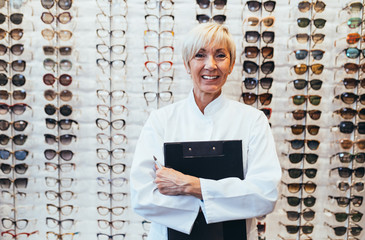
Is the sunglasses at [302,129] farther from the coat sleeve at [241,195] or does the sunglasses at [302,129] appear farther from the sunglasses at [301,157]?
the coat sleeve at [241,195]

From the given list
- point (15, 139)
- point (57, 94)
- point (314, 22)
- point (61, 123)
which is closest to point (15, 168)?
point (15, 139)

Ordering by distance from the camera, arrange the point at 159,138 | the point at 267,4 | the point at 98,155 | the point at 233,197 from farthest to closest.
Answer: the point at 98,155, the point at 267,4, the point at 159,138, the point at 233,197

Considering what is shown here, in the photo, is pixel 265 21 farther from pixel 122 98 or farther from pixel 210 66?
pixel 122 98

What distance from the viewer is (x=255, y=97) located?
1.81m

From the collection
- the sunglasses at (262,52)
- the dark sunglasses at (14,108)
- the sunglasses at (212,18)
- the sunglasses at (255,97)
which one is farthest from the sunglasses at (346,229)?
the dark sunglasses at (14,108)

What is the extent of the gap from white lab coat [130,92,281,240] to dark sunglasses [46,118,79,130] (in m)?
0.81

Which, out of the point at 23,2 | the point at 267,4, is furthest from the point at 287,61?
the point at 23,2

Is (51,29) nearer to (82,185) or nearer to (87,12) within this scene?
(87,12)

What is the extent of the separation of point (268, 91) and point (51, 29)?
4.84ft

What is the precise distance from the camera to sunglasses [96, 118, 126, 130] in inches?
73.7

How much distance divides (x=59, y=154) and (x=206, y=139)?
1120 millimetres

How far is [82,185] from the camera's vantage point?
191 cm

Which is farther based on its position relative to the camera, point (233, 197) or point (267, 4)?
point (267, 4)

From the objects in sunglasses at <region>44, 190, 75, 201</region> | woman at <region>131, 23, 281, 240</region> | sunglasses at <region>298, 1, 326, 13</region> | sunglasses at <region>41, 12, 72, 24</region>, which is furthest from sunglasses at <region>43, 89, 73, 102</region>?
sunglasses at <region>298, 1, 326, 13</region>
